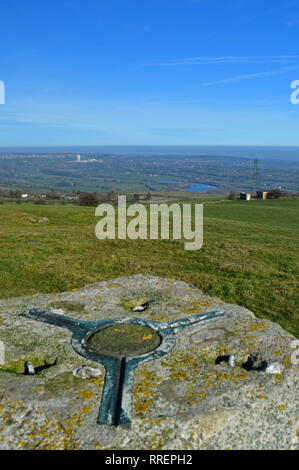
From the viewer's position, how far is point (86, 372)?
435cm

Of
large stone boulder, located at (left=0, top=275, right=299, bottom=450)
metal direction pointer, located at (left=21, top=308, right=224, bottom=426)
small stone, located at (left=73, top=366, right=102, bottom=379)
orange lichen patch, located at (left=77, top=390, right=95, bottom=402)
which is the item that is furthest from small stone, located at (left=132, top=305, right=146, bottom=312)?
orange lichen patch, located at (left=77, top=390, right=95, bottom=402)

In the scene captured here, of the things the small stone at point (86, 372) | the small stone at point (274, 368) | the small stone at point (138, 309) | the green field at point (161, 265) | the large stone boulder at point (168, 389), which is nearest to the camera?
the large stone boulder at point (168, 389)

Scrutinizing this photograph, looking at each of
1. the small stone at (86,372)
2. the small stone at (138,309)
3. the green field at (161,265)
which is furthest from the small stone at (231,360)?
the green field at (161,265)

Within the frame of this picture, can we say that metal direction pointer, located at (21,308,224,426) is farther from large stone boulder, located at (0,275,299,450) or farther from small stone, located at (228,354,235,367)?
small stone, located at (228,354,235,367)

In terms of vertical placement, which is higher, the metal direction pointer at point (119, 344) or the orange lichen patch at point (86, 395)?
the metal direction pointer at point (119, 344)

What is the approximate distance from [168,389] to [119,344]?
122 cm

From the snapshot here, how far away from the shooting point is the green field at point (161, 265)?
846 centimetres

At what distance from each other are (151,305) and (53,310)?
1756 mm

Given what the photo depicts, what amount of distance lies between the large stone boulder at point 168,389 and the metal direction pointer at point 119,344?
3.7 inches

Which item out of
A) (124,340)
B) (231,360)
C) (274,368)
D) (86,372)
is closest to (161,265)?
(124,340)

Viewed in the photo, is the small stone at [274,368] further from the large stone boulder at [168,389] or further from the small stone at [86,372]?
the small stone at [86,372]

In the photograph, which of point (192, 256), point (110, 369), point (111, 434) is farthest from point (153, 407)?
point (192, 256)

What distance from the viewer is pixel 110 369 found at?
14.7ft

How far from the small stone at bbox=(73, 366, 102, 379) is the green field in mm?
4130
